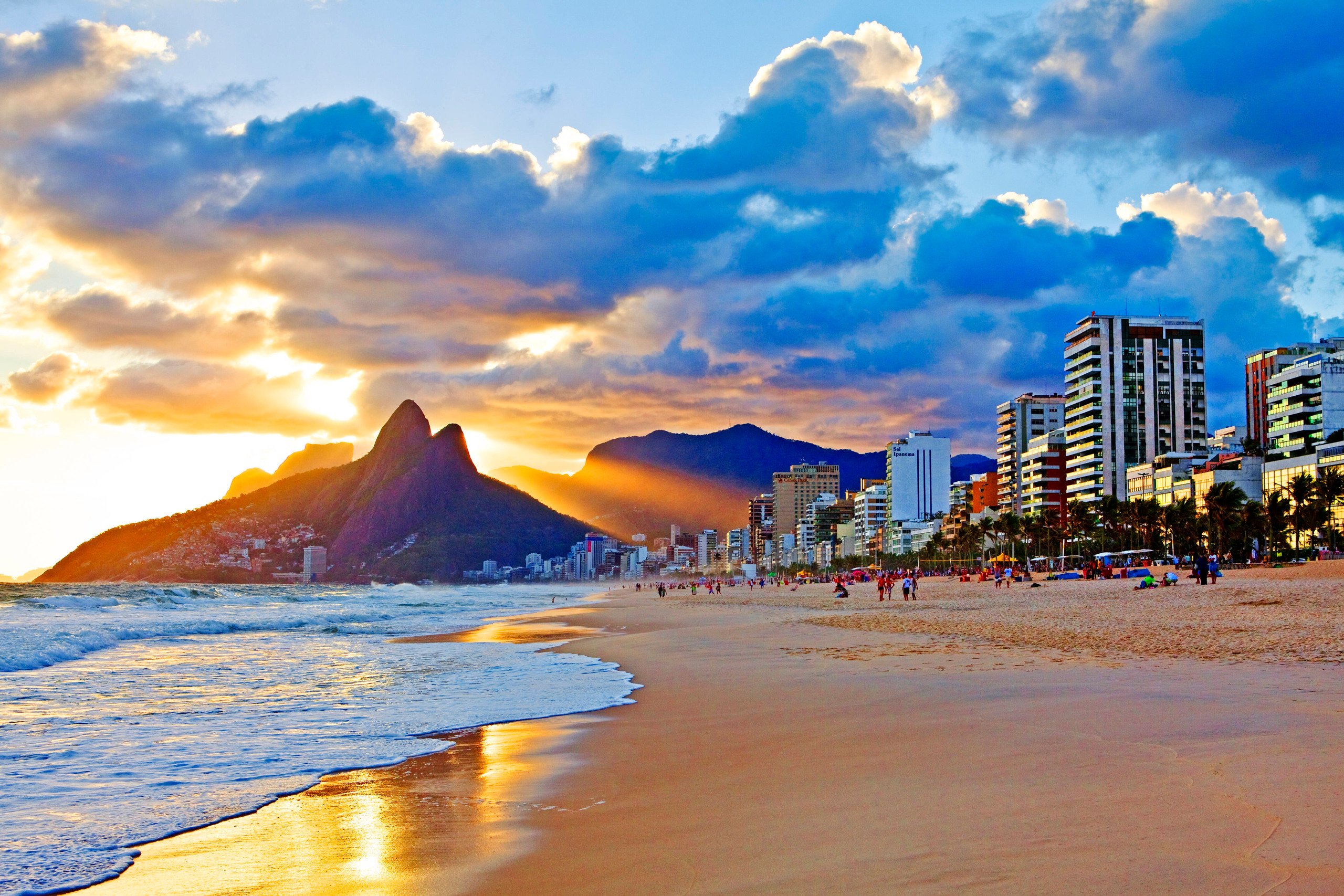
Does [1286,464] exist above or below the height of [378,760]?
above

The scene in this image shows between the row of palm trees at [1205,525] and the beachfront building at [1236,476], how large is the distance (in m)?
7.94

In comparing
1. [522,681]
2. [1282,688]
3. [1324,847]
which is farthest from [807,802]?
[522,681]

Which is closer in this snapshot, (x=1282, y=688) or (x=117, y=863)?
(x=117, y=863)

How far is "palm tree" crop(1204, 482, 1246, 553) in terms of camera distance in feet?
303

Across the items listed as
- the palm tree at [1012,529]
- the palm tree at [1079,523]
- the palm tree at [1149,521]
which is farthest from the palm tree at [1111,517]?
the palm tree at [1012,529]

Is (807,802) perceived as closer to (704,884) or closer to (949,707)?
(704,884)

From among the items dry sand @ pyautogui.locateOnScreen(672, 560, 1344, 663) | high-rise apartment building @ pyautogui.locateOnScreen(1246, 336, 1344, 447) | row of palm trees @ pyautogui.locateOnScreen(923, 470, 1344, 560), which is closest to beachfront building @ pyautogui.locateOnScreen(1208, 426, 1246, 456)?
high-rise apartment building @ pyautogui.locateOnScreen(1246, 336, 1344, 447)

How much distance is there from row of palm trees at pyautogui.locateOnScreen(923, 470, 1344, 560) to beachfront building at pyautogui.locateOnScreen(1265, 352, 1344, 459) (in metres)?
23.0

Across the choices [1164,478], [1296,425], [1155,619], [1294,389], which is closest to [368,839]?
[1155,619]

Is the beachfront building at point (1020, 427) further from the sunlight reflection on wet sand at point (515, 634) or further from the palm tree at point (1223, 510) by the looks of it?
the sunlight reflection on wet sand at point (515, 634)

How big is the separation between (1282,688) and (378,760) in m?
10.9

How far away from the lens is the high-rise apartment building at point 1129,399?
154 meters

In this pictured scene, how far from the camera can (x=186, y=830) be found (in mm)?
7742

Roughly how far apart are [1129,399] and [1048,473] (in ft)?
60.9
